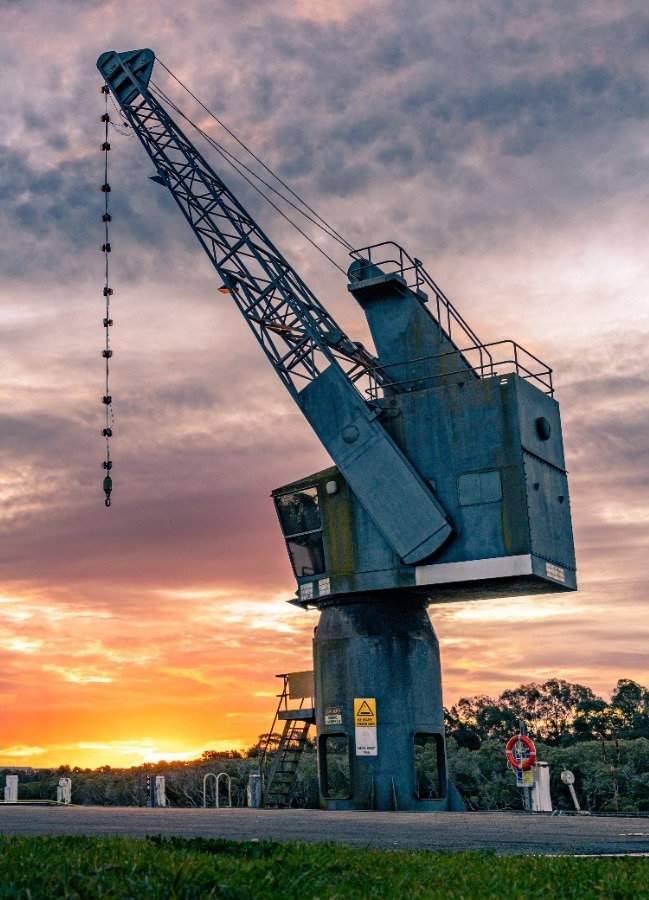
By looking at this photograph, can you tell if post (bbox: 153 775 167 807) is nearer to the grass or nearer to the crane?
the crane

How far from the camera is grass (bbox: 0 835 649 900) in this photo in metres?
8.12

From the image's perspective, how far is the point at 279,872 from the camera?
9719mm

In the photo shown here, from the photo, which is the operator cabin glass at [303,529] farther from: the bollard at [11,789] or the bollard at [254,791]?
the bollard at [11,789]

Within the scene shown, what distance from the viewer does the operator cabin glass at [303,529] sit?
37656 mm

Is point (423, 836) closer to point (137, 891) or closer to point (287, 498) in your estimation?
point (137, 891)

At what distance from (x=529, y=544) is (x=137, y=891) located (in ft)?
83.8

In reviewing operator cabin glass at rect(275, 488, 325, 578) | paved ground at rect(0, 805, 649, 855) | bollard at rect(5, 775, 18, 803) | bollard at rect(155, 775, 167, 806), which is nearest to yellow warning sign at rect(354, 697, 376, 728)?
operator cabin glass at rect(275, 488, 325, 578)

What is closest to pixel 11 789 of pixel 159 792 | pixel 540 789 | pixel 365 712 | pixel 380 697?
pixel 159 792

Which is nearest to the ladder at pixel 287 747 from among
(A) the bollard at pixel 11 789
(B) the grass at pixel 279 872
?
(A) the bollard at pixel 11 789

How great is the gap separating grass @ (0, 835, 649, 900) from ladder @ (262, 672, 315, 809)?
27.9 meters

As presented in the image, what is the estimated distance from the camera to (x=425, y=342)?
1539 inches

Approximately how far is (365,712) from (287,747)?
687cm

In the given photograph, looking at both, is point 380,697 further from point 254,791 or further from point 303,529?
point 254,791

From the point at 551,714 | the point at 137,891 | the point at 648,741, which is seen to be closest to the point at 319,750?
the point at 137,891
